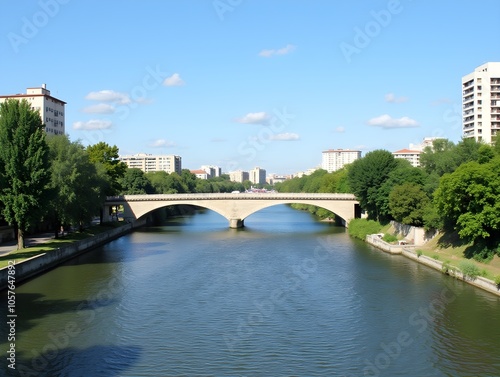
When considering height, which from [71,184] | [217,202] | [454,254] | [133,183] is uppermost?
[133,183]

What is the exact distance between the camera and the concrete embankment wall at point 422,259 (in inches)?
1171

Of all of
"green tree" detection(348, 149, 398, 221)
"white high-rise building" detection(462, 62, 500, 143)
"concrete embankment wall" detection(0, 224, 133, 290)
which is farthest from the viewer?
"white high-rise building" detection(462, 62, 500, 143)

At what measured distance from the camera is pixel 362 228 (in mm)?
58531

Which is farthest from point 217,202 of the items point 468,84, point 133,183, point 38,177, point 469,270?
point 468,84

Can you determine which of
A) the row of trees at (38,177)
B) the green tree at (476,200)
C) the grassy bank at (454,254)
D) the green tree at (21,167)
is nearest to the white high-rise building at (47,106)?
the row of trees at (38,177)

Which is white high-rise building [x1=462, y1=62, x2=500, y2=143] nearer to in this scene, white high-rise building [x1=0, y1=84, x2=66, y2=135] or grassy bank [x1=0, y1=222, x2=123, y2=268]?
grassy bank [x1=0, y1=222, x2=123, y2=268]

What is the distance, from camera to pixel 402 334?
2320 centimetres

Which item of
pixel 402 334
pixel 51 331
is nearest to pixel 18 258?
pixel 51 331

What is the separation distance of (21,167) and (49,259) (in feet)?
21.9

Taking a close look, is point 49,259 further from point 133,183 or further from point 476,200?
point 133,183

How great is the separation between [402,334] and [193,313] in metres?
9.74

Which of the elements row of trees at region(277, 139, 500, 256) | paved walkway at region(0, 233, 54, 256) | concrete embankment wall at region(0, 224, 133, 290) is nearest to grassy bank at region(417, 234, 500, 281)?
row of trees at region(277, 139, 500, 256)

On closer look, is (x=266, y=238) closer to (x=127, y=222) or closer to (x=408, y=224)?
(x=408, y=224)

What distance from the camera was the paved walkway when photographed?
39.7 metres
